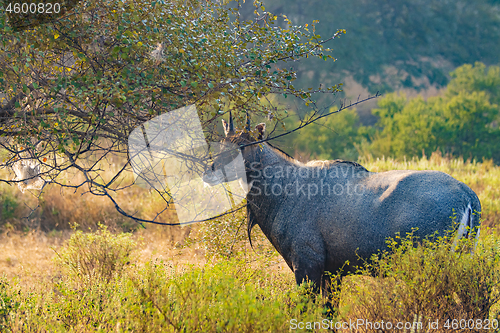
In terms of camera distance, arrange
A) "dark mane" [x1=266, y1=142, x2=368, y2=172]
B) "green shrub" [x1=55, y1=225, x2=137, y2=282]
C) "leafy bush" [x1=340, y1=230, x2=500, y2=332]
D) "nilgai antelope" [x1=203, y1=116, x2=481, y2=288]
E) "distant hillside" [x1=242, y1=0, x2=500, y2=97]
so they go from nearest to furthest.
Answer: "leafy bush" [x1=340, y1=230, x2=500, y2=332]
"nilgai antelope" [x1=203, y1=116, x2=481, y2=288]
"dark mane" [x1=266, y1=142, x2=368, y2=172]
"green shrub" [x1=55, y1=225, x2=137, y2=282]
"distant hillside" [x1=242, y1=0, x2=500, y2=97]

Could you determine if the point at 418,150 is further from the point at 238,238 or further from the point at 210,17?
the point at 210,17

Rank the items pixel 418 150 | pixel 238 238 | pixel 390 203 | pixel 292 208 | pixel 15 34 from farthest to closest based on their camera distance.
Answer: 1. pixel 418 150
2. pixel 238 238
3. pixel 292 208
4. pixel 390 203
5. pixel 15 34

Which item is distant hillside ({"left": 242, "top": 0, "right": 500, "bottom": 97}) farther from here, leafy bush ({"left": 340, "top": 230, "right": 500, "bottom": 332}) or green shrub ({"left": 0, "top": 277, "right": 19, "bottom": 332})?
green shrub ({"left": 0, "top": 277, "right": 19, "bottom": 332})

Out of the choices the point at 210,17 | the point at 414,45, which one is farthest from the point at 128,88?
the point at 414,45

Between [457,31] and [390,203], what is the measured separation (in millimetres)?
40662

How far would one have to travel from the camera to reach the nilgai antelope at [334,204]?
145 inches

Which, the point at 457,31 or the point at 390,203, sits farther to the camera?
the point at 457,31

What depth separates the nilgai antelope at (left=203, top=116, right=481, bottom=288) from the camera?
145 inches

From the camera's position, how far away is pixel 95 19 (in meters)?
3.17

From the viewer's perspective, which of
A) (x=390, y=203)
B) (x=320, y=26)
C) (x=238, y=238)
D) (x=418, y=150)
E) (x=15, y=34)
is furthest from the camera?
(x=320, y=26)

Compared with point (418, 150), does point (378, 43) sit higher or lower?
higher

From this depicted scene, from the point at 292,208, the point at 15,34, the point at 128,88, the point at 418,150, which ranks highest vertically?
the point at 15,34

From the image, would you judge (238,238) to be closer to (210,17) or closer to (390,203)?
(390,203)

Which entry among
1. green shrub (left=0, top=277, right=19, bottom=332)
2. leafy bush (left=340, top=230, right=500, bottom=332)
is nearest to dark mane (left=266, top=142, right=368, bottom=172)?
leafy bush (left=340, top=230, right=500, bottom=332)
